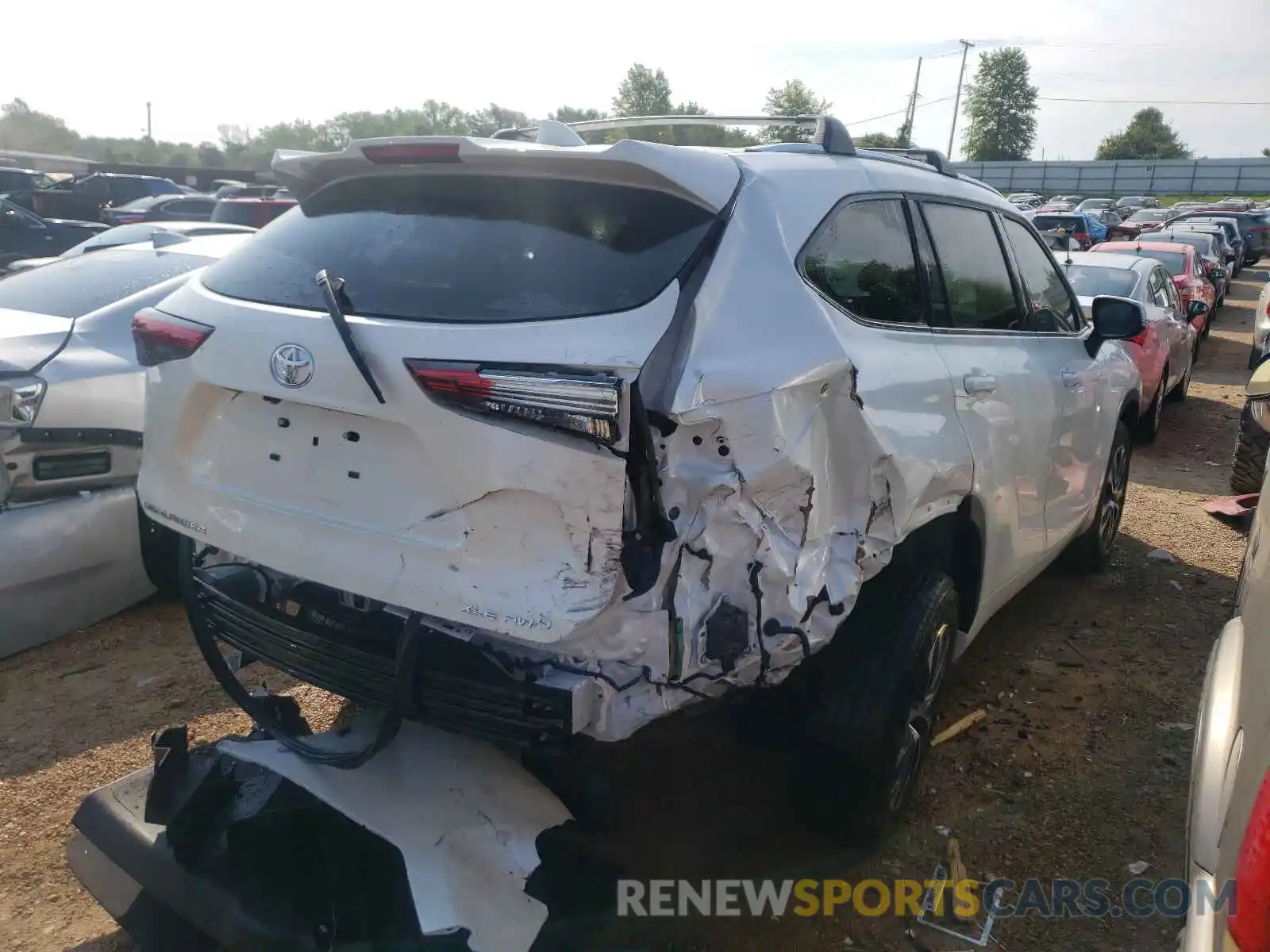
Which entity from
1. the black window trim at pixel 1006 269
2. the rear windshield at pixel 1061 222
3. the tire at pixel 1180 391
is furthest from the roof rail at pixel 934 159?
the rear windshield at pixel 1061 222

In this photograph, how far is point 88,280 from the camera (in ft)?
16.2

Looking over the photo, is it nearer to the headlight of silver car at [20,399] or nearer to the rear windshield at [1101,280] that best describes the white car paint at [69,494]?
the headlight of silver car at [20,399]

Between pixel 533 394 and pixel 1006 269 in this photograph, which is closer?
pixel 533 394

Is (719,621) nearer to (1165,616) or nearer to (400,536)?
(400,536)

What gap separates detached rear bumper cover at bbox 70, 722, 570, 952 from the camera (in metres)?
2.27

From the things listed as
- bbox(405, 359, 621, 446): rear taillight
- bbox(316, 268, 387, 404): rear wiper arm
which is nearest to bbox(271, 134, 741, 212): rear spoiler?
bbox(316, 268, 387, 404): rear wiper arm

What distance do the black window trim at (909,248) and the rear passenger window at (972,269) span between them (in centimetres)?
15

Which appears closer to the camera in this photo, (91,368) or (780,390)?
(780,390)

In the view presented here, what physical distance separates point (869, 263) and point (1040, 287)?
1675 mm

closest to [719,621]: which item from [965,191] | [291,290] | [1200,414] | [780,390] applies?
[780,390]

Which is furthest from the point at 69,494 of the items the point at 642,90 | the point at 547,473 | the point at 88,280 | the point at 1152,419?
the point at 642,90

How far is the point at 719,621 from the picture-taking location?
2172mm

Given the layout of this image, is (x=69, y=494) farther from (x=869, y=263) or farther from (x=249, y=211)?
(x=249, y=211)

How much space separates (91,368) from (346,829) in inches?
108
